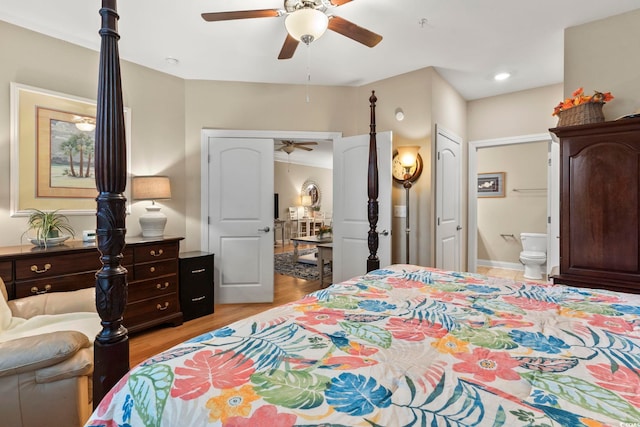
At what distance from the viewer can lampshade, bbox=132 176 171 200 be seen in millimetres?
3221

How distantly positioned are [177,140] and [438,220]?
10.0 feet

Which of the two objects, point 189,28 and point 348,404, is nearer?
point 348,404

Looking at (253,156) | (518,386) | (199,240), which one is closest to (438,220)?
(253,156)

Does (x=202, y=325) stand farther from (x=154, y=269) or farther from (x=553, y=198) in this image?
(x=553, y=198)

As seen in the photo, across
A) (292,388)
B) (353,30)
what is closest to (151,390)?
(292,388)

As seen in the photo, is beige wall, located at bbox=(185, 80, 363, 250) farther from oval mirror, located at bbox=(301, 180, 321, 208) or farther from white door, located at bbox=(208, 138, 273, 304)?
oval mirror, located at bbox=(301, 180, 321, 208)

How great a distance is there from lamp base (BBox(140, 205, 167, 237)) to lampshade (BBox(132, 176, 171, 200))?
0.61 ft

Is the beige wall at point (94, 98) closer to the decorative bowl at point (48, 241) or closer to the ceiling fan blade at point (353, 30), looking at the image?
the decorative bowl at point (48, 241)

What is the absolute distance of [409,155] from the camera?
3.43 m

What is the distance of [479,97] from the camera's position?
4.33m

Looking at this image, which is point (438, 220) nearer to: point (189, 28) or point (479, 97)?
point (479, 97)

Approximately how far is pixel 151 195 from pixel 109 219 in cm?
231

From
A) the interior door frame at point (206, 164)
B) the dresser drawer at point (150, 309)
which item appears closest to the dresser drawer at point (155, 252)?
the dresser drawer at point (150, 309)

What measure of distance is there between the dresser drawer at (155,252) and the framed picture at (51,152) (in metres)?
0.61
